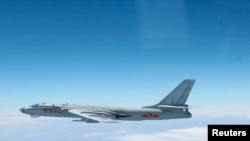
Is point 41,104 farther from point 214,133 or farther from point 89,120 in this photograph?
point 214,133

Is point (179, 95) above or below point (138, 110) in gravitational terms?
above

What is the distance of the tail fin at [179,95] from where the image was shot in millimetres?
42281

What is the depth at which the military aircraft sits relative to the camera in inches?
1636

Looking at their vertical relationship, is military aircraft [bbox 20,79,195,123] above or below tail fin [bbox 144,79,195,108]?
below

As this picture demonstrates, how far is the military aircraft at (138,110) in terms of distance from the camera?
4156 cm

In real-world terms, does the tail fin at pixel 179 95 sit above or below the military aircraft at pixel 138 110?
above

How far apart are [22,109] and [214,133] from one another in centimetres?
3668

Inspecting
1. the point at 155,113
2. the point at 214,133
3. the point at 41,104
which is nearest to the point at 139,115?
the point at 155,113

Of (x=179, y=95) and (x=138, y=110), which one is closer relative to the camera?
(x=179, y=95)

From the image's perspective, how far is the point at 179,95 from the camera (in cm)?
4234

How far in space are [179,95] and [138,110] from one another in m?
6.48

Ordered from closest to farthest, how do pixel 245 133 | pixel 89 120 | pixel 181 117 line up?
pixel 245 133 < pixel 89 120 < pixel 181 117

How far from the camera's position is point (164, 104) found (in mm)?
42875

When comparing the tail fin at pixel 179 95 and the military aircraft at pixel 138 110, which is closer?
the military aircraft at pixel 138 110
